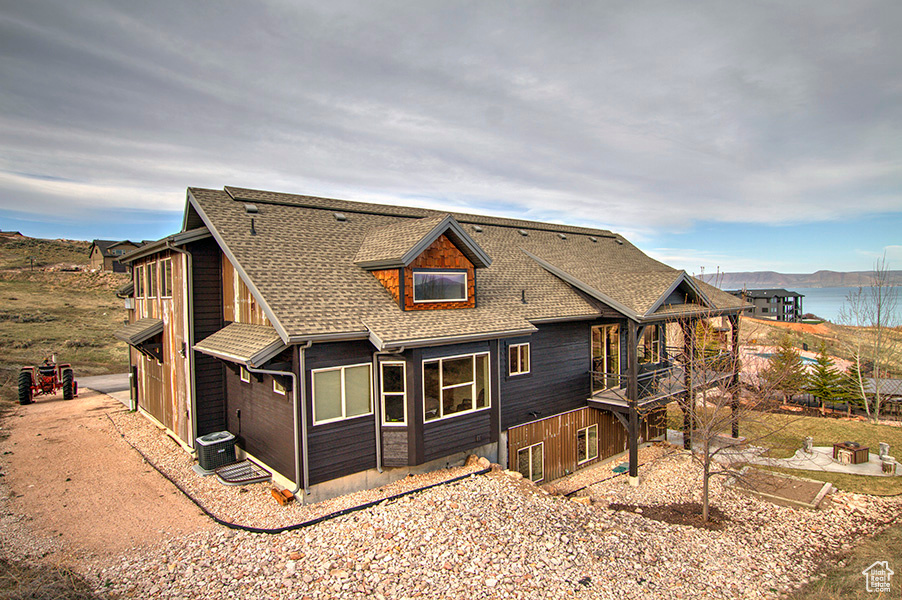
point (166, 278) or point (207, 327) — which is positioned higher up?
point (166, 278)

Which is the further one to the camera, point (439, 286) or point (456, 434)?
point (439, 286)

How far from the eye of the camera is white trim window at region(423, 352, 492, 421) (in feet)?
34.8

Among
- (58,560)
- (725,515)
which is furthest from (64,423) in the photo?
(725,515)

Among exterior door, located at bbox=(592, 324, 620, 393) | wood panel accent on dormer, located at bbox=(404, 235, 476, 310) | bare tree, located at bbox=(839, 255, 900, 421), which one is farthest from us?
bare tree, located at bbox=(839, 255, 900, 421)

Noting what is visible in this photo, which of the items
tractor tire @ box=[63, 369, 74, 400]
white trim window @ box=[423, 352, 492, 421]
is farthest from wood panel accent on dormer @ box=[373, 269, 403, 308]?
tractor tire @ box=[63, 369, 74, 400]

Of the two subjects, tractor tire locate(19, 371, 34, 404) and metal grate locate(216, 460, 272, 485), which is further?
tractor tire locate(19, 371, 34, 404)

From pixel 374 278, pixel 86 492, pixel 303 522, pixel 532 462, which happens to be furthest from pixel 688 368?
pixel 86 492

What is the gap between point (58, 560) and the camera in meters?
7.30

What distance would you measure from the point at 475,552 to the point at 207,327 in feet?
31.6

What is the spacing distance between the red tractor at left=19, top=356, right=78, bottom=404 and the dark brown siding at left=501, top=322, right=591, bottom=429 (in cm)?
1968

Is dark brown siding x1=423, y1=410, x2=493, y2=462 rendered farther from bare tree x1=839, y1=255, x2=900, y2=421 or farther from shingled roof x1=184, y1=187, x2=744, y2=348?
bare tree x1=839, y1=255, x2=900, y2=421

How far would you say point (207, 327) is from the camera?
1270 centimetres

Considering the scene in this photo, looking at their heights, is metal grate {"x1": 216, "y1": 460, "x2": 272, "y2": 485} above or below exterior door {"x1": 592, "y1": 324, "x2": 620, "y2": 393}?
below

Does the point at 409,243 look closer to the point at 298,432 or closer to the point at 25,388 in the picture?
the point at 298,432
